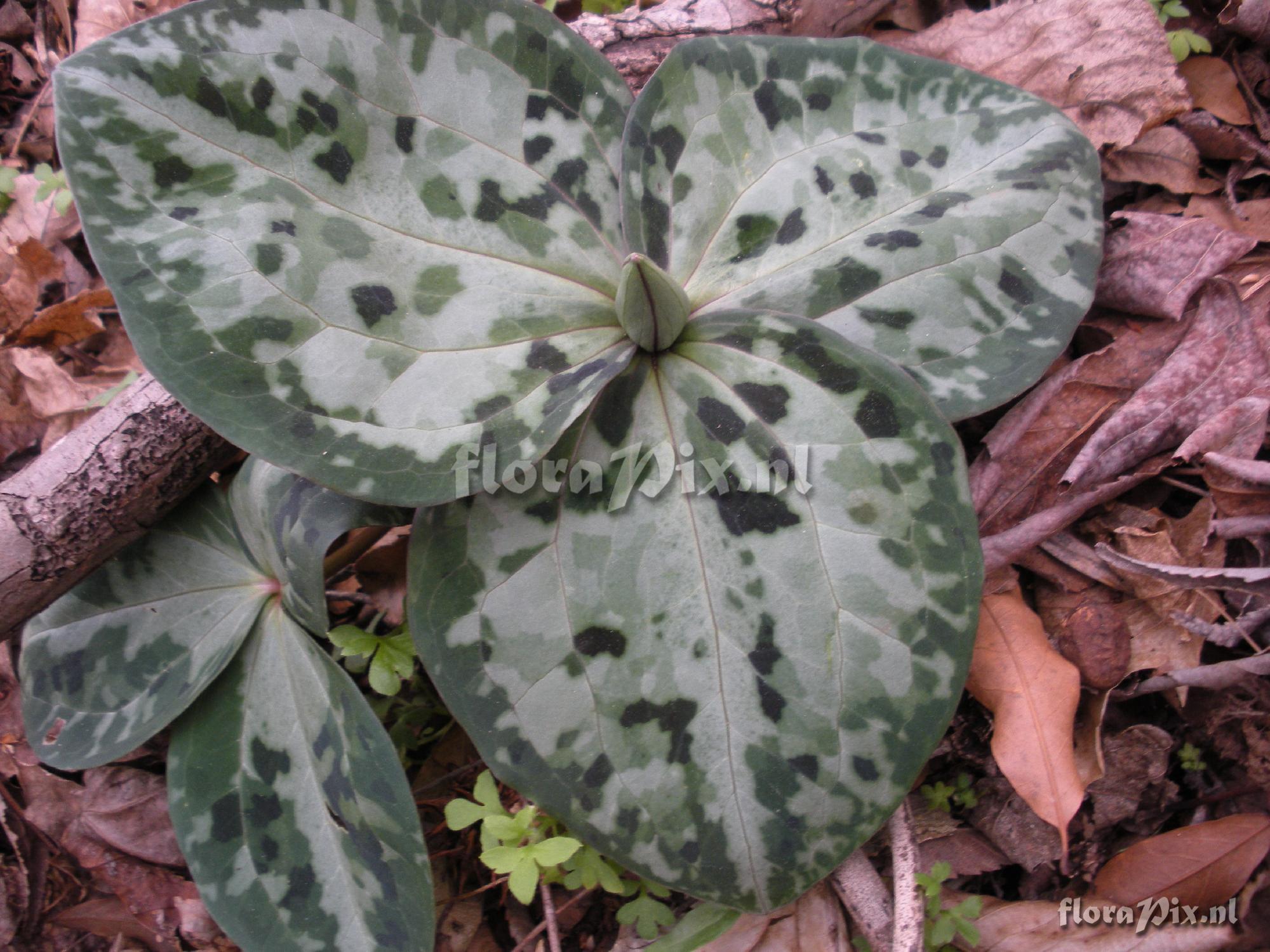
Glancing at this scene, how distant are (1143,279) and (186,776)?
151 centimetres

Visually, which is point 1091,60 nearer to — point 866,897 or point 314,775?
point 866,897

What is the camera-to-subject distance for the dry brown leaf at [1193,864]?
1.02 metres

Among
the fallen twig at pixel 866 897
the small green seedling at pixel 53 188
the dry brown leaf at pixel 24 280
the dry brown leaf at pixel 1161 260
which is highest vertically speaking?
the dry brown leaf at pixel 1161 260

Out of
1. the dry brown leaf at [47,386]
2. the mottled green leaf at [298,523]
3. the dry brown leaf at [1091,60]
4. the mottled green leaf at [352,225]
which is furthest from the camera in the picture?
the dry brown leaf at [47,386]

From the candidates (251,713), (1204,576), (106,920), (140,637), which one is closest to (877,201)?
→ (1204,576)

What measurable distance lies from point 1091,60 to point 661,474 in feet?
3.55

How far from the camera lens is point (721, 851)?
2.84ft

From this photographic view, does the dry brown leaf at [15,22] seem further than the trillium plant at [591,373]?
Yes

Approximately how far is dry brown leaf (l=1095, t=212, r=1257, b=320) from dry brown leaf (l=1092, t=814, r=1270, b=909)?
698 mm

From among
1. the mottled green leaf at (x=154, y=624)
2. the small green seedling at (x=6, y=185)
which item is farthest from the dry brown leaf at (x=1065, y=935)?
the small green seedling at (x=6, y=185)

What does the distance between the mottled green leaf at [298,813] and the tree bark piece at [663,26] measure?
97cm

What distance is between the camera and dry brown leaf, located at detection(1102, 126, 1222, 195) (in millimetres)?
1326

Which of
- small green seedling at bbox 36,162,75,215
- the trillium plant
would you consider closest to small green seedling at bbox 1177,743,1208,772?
the trillium plant

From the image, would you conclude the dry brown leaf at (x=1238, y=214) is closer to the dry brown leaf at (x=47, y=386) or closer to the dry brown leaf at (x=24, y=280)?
the dry brown leaf at (x=47, y=386)
